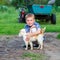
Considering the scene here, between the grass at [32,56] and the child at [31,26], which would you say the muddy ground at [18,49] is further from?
the child at [31,26]

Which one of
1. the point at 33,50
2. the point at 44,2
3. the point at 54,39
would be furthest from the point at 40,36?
the point at 44,2

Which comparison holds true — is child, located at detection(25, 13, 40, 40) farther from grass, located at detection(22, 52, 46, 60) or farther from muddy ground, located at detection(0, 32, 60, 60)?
grass, located at detection(22, 52, 46, 60)

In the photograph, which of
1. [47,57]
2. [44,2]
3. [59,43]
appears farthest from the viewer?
[44,2]

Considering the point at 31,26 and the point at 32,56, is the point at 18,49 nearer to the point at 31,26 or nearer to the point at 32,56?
the point at 31,26

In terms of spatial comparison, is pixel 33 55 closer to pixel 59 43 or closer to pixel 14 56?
pixel 14 56

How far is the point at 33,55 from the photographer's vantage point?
6.41m

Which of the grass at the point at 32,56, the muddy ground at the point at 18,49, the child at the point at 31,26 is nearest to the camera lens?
the grass at the point at 32,56

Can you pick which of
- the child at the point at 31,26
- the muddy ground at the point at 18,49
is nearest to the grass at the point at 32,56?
the muddy ground at the point at 18,49

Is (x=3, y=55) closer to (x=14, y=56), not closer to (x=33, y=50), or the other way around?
(x=14, y=56)

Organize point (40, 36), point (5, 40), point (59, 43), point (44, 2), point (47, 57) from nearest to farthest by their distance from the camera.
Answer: point (47, 57), point (40, 36), point (59, 43), point (5, 40), point (44, 2)

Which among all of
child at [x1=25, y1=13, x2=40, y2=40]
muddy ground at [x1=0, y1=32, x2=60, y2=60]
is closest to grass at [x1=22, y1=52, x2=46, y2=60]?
muddy ground at [x1=0, y1=32, x2=60, y2=60]

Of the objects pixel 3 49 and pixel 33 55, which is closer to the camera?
pixel 33 55

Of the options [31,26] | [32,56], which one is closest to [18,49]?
[31,26]

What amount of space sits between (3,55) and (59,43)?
221 cm
